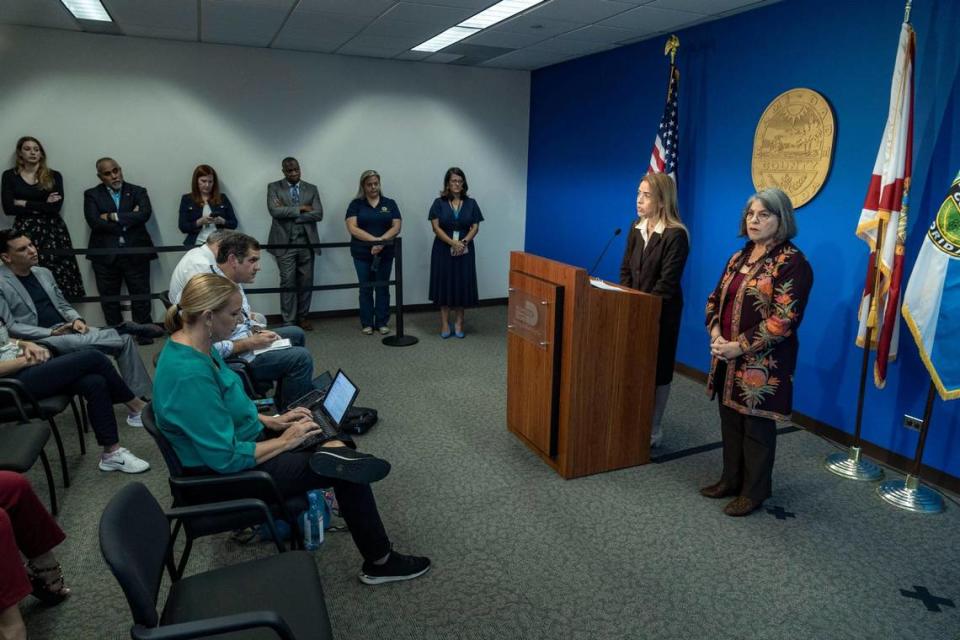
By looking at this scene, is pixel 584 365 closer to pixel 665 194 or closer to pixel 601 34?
pixel 665 194

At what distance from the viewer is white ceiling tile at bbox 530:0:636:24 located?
159 inches

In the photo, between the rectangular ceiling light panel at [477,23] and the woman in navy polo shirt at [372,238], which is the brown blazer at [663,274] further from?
the woman in navy polo shirt at [372,238]

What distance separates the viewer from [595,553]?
257 cm

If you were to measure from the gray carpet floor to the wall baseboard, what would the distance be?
0.31 feet

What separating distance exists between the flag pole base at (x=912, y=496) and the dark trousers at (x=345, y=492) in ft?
8.06

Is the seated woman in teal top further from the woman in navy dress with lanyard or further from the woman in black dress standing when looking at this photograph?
the woman in black dress standing

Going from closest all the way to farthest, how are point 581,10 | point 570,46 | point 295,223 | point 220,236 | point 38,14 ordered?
point 220,236
point 581,10
point 38,14
point 570,46
point 295,223

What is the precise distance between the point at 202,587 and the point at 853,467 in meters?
3.21

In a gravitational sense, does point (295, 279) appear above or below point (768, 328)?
below

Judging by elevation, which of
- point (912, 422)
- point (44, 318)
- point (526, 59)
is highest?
point (526, 59)

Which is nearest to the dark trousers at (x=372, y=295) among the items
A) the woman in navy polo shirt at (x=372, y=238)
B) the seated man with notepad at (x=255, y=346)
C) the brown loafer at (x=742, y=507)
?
the woman in navy polo shirt at (x=372, y=238)

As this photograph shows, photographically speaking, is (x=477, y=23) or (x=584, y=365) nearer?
(x=584, y=365)

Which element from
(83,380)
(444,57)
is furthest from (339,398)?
(444,57)

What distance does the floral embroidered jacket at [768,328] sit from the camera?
258 centimetres
